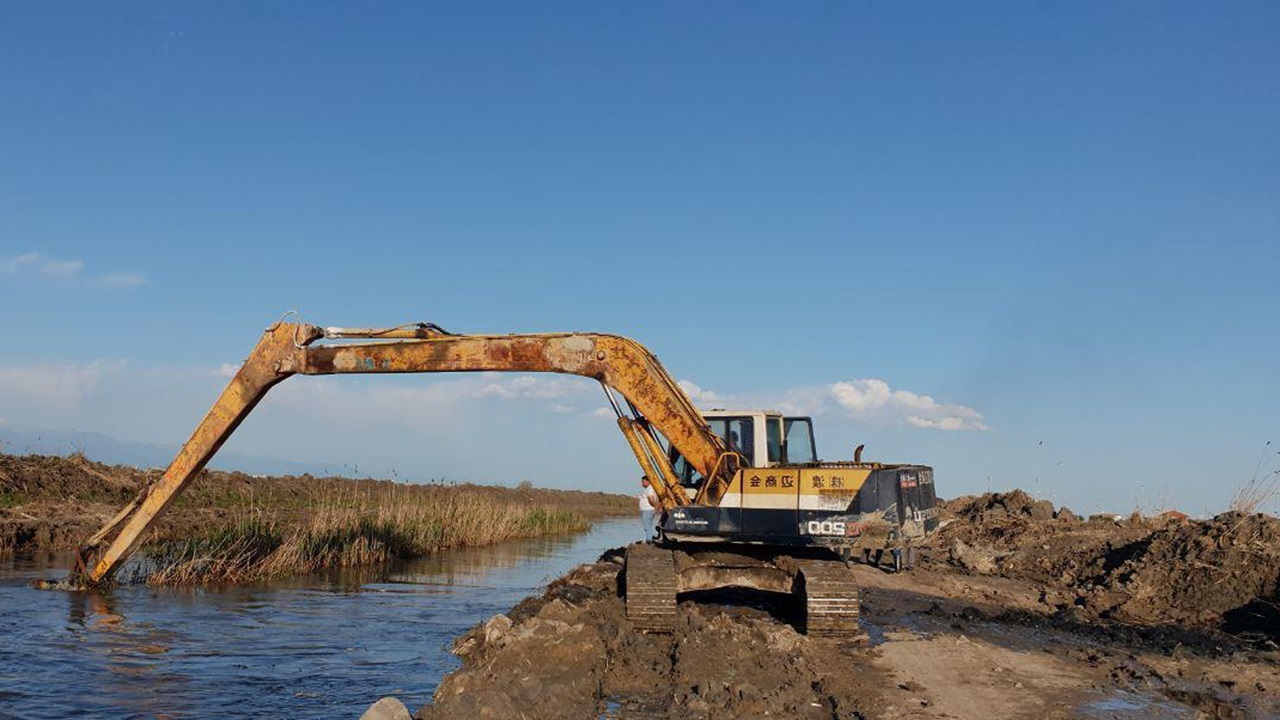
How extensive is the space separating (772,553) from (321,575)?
34.9 ft

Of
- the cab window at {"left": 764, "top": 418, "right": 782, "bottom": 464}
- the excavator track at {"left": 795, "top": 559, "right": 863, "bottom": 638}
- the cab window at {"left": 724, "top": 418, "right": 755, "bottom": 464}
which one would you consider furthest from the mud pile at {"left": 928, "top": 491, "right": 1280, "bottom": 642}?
the cab window at {"left": 724, "top": 418, "right": 755, "bottom": 464}

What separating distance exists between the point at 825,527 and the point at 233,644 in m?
7.32

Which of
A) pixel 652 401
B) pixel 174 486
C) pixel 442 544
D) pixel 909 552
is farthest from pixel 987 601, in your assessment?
pixel 442 544

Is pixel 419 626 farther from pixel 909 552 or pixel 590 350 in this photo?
pixel 909 552

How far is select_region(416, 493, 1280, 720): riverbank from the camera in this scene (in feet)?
26.8

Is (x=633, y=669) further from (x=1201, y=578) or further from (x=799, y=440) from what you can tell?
(x=1201, y=578)

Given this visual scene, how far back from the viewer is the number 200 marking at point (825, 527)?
10805mm

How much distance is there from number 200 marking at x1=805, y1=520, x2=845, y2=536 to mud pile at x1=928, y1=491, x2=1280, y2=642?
6.25 metres

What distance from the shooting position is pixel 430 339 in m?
12.3

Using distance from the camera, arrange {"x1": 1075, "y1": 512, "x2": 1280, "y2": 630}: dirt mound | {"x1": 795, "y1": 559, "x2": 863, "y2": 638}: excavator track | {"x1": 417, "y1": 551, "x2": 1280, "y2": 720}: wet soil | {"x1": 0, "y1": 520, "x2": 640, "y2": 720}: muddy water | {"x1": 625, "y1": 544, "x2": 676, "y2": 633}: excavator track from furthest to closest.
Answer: {"x1": 1075, "y1": 512, "x2": 1280, "y2": 630}: dirt mound → {"x1": 795, "y1": 559, "x2": 863, "y2": 638}: excavator track → {"x1": 625, "y1": 544, "x2": 676, "y2": 633}: excavator track → {"x1": 0, "y1": 520, "x2": 640, "y2": 720}: muddy water → {"x1": 417, "y1": 551, "x2": 1280, "y2": 720}: wet soil

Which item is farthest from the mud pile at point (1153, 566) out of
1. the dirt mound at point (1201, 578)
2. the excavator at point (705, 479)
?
the excavator at point (705, 479)

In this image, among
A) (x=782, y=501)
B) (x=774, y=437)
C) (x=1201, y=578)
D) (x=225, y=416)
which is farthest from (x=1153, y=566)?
(x=225, y=416)

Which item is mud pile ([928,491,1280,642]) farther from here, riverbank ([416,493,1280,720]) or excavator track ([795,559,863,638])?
excavator track ([795,559,863,638])

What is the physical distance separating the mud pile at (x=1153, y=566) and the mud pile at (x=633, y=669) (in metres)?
6.86
